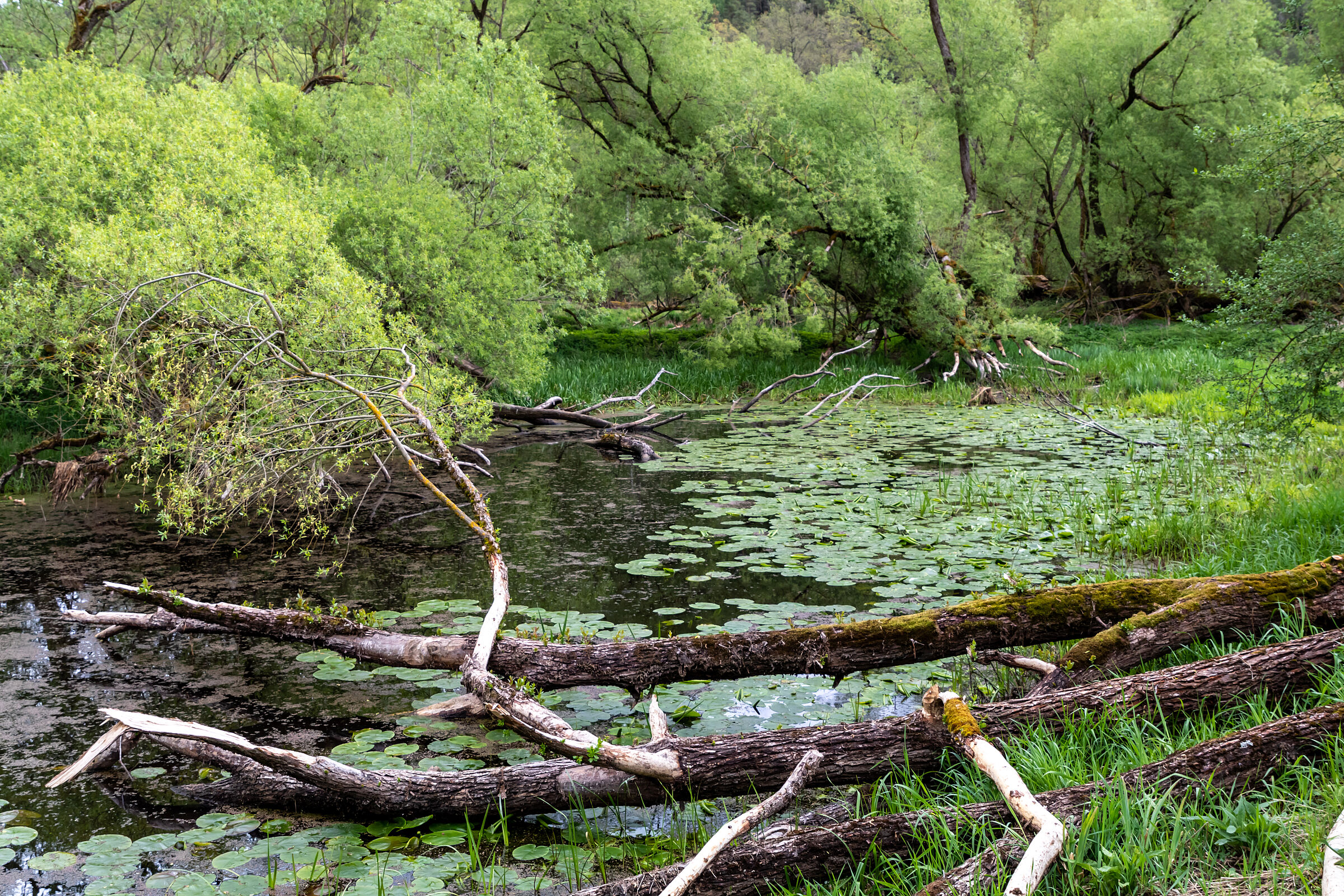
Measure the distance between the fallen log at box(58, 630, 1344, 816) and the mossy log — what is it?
458mm

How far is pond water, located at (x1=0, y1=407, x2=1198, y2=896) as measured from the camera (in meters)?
3.57

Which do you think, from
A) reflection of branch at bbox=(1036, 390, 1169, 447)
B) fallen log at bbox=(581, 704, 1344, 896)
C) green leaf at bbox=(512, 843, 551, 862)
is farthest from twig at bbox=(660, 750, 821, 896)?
reflection of branch at bbox=(1036, 390, 1169, 447)

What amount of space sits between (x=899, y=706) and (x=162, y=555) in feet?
19.1

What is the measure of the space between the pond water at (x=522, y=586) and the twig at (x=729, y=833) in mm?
764

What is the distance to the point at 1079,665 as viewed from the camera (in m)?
3.72

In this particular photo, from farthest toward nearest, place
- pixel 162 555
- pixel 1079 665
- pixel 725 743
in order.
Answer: pixel 162 555
pixel 1079 665
pixel 725 743

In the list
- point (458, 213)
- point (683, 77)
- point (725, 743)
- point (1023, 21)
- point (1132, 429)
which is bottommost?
point (1132, 429)

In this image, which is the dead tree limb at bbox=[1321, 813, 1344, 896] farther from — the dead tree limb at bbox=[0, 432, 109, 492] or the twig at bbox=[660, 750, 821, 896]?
the dead tree limb at bbox=[0, 432, 109, 492]

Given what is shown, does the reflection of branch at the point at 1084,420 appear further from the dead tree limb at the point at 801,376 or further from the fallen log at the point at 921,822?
the fallen log at the point at 921,822

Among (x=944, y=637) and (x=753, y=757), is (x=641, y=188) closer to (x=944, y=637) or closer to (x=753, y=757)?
(x=944, y=637)

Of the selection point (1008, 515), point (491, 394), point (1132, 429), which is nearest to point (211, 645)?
point (1008, 515)

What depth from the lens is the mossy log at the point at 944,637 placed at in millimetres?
3781

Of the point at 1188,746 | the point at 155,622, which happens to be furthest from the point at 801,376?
the point at 1188,746

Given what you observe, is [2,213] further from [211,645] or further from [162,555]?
[211,645]
